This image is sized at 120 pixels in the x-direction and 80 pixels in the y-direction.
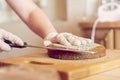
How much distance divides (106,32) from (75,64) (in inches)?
48.5

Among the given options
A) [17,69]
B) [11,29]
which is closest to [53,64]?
[17,69]

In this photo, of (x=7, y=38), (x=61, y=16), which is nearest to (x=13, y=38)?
(x=7, y=38)

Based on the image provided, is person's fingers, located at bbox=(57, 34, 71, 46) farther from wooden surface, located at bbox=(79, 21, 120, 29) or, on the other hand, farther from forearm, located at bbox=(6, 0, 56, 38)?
wooden surface, located at bbox=(79, 21, 120, 29)

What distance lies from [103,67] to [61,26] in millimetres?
1576

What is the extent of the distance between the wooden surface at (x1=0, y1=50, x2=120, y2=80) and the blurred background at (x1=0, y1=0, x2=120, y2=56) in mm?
1225

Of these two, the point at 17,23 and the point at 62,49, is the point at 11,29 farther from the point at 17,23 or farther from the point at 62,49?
the point at 62,49

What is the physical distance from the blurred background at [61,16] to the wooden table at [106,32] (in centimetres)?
9

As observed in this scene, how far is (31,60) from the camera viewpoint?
77 centimetres

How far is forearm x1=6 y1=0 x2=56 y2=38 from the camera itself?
1.07 meters

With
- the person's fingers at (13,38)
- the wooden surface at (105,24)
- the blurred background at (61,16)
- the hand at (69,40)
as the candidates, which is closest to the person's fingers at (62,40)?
the hand at (69,40)

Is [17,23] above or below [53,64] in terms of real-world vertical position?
above

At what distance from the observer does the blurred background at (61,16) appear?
6.72 ft

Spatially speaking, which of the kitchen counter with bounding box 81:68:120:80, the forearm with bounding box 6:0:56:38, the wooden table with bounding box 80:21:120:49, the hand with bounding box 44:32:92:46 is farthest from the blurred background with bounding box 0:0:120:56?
the kitchen counter with bounding box 81:68:120:80

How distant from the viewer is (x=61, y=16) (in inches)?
91.8
